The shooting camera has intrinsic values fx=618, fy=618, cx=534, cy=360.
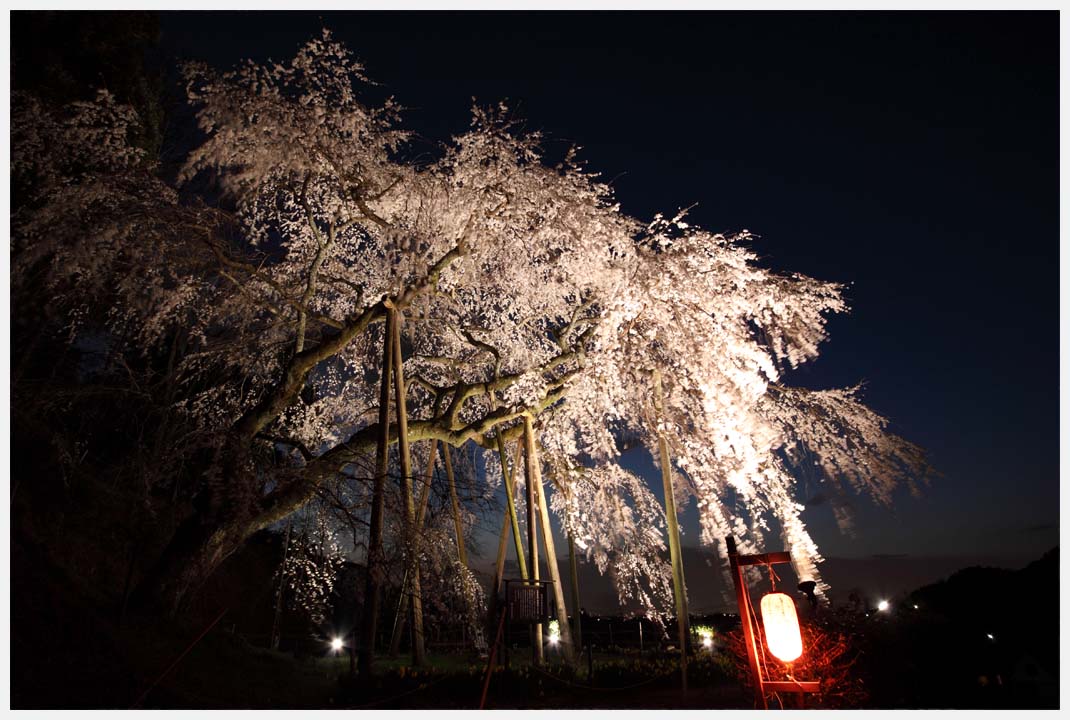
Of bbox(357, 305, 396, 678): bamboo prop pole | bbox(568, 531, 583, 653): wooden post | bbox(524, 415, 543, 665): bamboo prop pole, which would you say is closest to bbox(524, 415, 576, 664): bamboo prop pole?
bbox(524, 415, 543, 665): bamboo prop pole

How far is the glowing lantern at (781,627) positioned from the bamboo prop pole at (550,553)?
496 centimetres

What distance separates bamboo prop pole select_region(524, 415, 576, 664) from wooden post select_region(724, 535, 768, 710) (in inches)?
190

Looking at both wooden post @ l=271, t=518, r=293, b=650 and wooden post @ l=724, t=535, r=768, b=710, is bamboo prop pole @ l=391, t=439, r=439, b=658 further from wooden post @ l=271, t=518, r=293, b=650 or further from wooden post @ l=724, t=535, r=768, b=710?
wooden post @ l=724, t=535, r=768, b=710

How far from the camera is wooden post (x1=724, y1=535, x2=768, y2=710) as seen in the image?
6457 mm

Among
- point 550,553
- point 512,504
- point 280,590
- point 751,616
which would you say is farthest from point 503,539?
point 751,616

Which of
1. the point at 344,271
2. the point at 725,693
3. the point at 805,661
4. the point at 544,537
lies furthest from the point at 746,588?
the point at 344,271

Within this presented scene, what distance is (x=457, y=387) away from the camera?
1164cm

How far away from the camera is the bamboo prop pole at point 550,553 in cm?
1131

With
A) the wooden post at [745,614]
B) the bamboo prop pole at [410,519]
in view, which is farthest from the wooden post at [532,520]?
the wooden post at [745,614]

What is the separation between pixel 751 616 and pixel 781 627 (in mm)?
401

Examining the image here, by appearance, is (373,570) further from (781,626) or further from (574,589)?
(574,589)

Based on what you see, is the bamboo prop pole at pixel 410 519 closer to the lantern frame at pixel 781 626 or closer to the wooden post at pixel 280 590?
the wooden post at pixel 280 590
